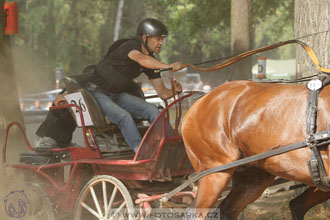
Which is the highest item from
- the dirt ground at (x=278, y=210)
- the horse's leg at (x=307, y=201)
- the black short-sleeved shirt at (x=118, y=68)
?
Answer: the black short-sleeved shirt at (x=118, y=68)

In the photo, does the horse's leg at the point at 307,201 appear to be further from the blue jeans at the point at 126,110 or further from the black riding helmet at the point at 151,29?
the black riding helmet at the point at 151,29

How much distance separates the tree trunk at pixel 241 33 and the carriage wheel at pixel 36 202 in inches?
206

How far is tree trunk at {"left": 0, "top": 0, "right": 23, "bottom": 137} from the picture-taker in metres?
7.32

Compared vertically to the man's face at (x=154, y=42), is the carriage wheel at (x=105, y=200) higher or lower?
lower

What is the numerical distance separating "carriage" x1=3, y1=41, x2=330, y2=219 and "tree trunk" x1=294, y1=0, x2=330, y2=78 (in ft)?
4.34

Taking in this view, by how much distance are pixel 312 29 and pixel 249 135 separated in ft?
7.27

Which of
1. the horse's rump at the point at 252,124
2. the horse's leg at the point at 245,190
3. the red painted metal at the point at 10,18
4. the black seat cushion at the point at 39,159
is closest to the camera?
the horse's rump at the point at 252,124

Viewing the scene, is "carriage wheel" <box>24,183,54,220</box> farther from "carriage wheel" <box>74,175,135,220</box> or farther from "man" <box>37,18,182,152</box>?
"man" <box>37,18,182,152</box>

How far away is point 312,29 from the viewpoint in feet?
18.4

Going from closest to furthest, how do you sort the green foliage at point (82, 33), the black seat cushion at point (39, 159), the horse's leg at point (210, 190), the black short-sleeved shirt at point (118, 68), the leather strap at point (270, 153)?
the leather strap at point (270, 153) < the horse's leg at point (210, 190) < the black short-sleeved shirt at point (118, 68) < the black seat cushion at point (39, 159) < the green foliage at point (82, 33)

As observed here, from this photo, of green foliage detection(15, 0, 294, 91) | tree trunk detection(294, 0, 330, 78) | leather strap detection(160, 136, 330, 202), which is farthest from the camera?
green foliage detection(15, 0, 294, 91)

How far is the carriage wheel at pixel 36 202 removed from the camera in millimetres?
5418

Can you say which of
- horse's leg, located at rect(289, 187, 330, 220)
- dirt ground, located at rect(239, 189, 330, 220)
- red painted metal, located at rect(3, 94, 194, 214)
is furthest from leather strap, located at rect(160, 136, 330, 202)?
dirt ground, located at rect(239, 189, 330, 220)

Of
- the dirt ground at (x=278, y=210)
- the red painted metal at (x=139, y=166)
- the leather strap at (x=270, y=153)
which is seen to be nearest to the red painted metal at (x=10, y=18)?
the red painted metal at (x=139, y=166)
